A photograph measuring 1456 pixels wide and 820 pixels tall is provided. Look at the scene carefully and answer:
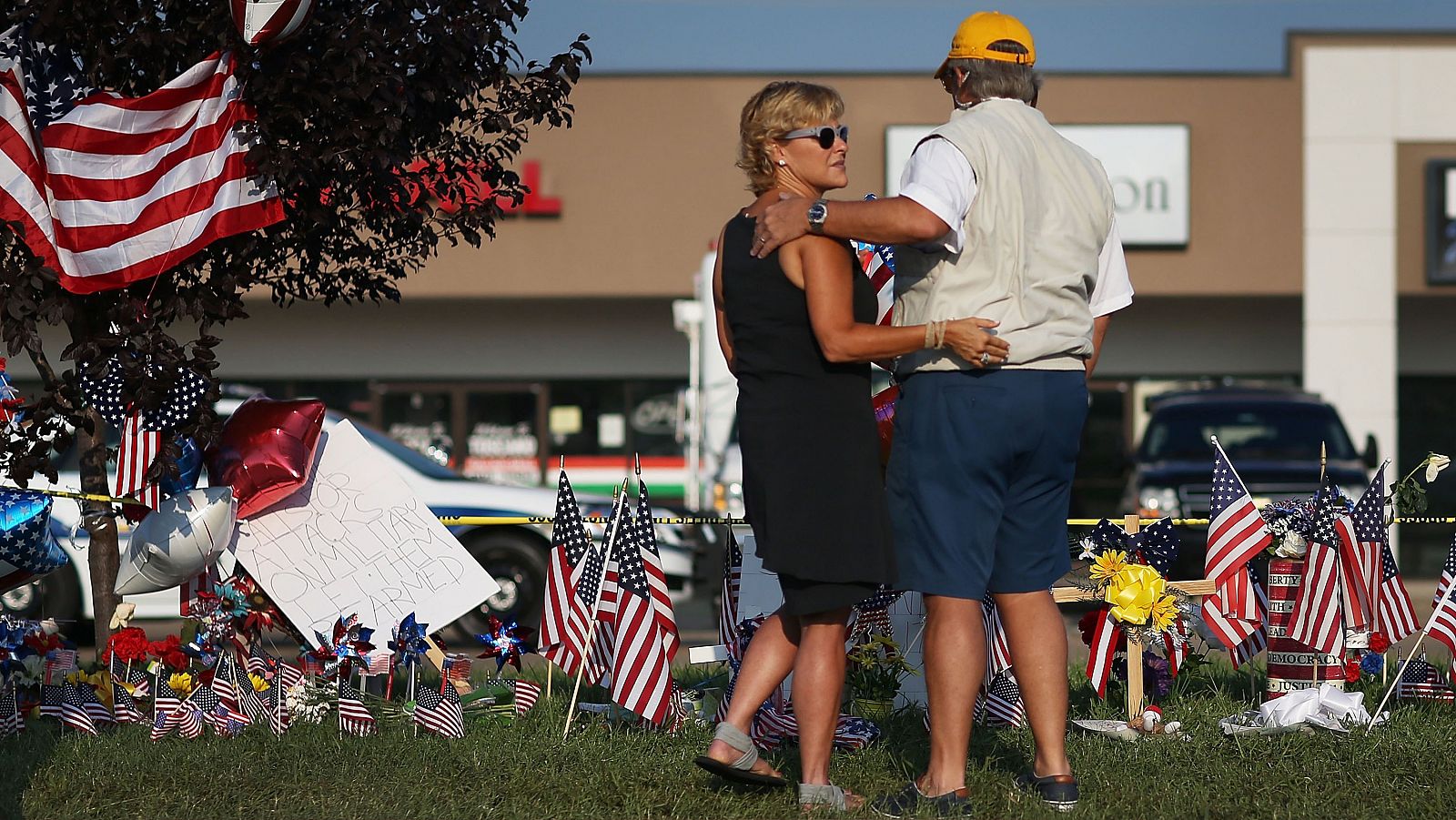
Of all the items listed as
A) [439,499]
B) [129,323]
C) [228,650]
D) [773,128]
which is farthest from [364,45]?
[439,499]

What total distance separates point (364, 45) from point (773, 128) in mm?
1702

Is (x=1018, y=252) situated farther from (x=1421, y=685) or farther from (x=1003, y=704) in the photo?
(x=1421, y=685)

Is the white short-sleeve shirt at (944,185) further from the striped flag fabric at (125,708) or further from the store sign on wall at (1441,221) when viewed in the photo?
the store sign on wall at (1441,221)

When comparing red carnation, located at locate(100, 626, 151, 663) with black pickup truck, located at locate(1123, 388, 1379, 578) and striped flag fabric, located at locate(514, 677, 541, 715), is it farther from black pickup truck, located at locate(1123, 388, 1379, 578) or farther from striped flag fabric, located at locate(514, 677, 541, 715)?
black pickup truck, located at locate(1123, 388, 1379, 578)

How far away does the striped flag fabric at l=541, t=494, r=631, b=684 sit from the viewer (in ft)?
17.7

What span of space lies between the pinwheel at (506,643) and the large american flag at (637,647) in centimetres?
60

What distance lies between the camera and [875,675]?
18.3 ft

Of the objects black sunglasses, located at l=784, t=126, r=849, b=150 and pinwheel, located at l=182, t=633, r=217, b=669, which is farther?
pinwheel, located at l=182, t=633, r=217, b=669

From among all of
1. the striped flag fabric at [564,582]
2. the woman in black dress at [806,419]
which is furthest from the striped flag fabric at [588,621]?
the woman in black dress at [806,419]

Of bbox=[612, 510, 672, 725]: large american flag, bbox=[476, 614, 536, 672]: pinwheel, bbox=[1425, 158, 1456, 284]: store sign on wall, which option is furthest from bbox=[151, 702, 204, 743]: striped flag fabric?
Result: bbox=[1425, 158, 1456, 284]: store sign on wall

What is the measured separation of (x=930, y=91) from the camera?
744 inches

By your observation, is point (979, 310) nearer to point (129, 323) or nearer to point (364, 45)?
point (364, 45)

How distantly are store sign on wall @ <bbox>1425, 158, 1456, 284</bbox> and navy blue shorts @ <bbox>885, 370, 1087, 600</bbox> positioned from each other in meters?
16.6

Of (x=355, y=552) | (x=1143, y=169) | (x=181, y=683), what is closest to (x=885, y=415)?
(x=355, y=552)
